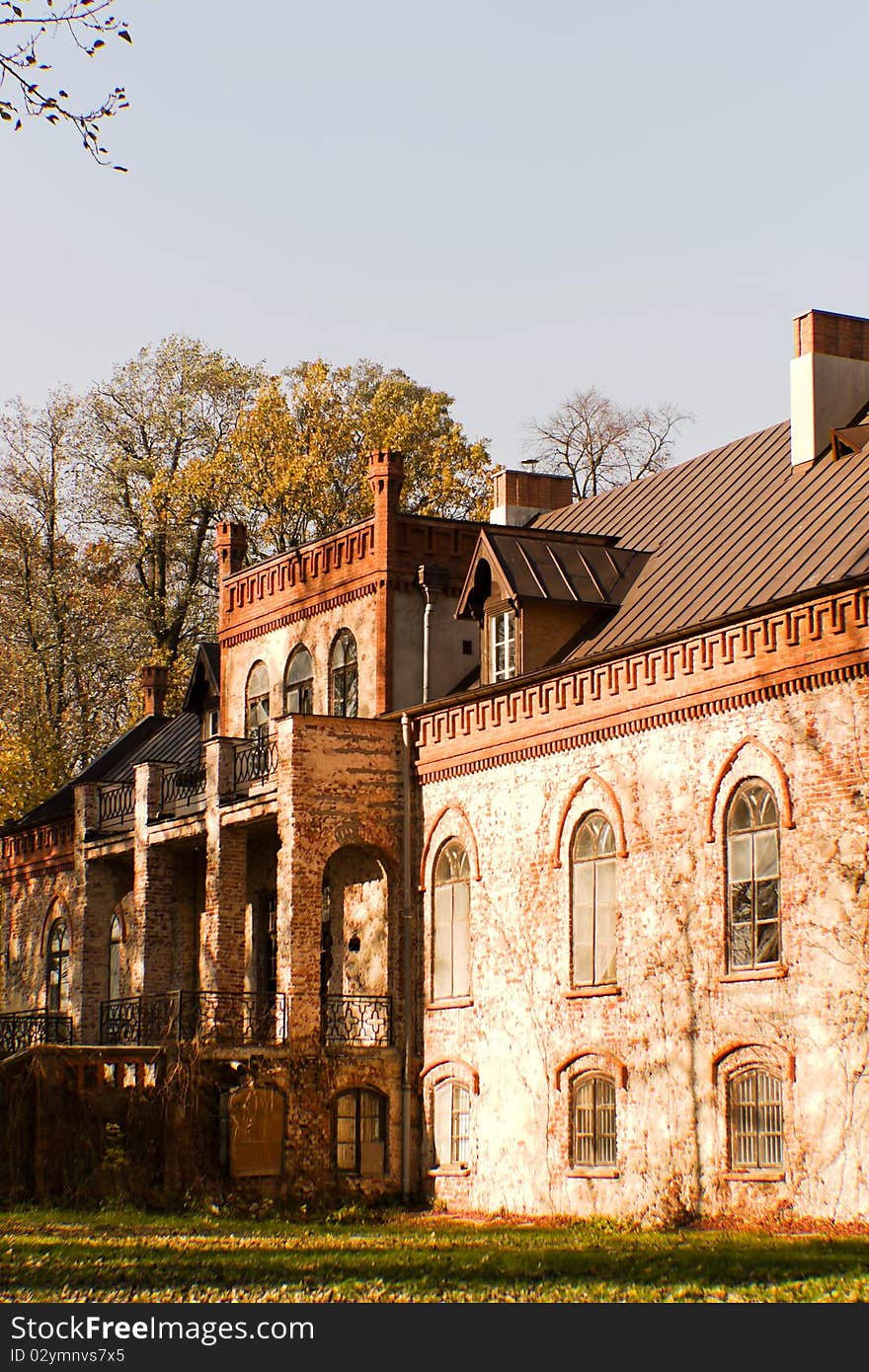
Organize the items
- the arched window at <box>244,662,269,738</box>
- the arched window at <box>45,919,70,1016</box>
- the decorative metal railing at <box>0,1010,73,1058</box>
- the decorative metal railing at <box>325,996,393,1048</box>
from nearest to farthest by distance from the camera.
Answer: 1. the decorative metal railing at <box>325,996,393,1048</box>
2. the decorative metal railing at <box>0,1010,73,1058</box>
3. the arched window at <box>244,662,269,738</box>
4. the arched window at <box>45,919,70,1016</box>

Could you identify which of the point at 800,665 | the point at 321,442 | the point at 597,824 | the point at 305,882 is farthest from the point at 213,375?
the point at 800,665

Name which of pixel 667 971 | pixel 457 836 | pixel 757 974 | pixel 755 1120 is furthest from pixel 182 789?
pixel 755 1120

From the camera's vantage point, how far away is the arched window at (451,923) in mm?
29375

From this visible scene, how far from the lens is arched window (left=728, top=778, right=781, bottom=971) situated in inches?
930

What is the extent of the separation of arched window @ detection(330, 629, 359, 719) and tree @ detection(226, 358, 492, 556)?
1447cm

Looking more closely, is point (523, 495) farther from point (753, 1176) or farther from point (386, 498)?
point (753, 1176)

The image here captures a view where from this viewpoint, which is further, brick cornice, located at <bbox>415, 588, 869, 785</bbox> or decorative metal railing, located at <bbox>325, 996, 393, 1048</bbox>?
decorative metal railing, located at <bbox>325, 996, 393, 1048</bbox>

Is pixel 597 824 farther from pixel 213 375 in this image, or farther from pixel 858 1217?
pixel 213 375

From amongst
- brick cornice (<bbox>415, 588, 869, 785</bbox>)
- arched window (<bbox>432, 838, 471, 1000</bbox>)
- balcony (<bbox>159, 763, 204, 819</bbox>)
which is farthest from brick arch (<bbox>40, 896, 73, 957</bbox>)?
brick cornice (<bbox>415, 588, 869, 785</bbox>)

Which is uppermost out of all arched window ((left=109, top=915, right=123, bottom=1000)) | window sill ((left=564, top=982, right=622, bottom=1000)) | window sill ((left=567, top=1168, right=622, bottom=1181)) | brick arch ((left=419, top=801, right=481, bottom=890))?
brick arch ((left=419, top=801, right=481, bottom=890))

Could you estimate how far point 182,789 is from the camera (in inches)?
1378

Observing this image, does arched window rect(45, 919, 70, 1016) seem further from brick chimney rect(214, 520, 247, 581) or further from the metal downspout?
the metal downspout

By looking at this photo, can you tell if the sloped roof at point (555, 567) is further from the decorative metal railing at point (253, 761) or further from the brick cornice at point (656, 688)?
the decorative metal railing at point (253, 761)

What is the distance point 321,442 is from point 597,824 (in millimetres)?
23478
